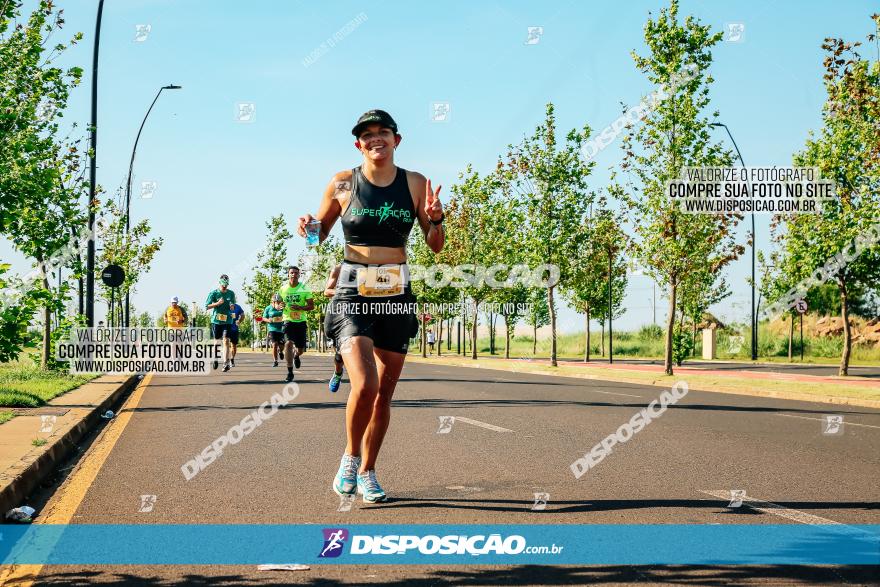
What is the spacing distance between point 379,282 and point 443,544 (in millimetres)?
1736

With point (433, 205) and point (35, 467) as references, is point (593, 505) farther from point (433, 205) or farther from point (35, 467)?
point (35, 467)

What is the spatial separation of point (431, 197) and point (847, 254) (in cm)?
2411

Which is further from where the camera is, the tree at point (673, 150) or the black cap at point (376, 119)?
the tree at point (673, 150)

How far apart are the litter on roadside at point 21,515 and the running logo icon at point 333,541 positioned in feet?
6.26

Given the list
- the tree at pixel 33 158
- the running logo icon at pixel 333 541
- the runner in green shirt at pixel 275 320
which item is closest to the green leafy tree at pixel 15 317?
the tree at pixel 33 158

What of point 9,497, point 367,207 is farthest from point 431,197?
point 9,497

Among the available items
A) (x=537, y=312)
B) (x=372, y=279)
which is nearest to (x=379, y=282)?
(x=372, y=279)

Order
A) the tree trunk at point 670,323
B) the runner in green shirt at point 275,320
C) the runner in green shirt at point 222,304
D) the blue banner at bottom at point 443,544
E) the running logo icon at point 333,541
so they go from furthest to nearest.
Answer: the tree trunk at point 670,323 → the runner in green shirt at point 222,304 → the runner in green shirt at point 275,320 → the running logo icon at point 333,541 → the blue banner at bottom at point 443,544

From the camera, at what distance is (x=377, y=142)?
570cm

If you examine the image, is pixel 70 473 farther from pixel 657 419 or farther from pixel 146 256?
pixel 146 256

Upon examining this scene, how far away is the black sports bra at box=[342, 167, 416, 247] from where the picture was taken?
5688 millimetres

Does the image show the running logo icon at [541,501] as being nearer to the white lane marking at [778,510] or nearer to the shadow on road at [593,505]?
the shadow on road at [593,505]

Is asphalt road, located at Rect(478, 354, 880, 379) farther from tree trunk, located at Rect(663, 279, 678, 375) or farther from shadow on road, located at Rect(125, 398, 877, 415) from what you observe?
shadow on road, located at Rect(125, 398, 877, 415)

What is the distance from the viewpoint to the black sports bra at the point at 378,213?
18.7 ft
